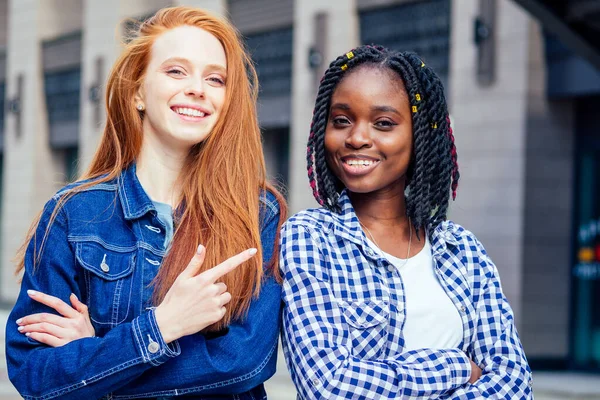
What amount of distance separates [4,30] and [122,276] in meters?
24.1

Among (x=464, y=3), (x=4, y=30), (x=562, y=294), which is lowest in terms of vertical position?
(x=562, y=294)

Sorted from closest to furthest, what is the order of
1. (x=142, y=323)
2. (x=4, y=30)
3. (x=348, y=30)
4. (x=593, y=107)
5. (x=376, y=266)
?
(x=142, y=323), (x=376, y=266), (x=593, y=107), (x=348, y=30), (x=4, y=30)

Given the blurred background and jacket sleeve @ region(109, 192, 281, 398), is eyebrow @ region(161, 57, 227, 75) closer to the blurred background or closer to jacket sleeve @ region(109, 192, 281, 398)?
jacket sleeve @ region(109, 192, 281, 398)

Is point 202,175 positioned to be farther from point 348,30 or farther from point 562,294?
point 348,30

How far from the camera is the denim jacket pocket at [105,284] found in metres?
2.80

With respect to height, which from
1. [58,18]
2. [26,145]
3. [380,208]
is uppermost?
[58,18]

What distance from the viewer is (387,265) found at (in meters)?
2.96

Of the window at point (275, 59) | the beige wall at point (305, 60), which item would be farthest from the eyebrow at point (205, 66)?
the window at point (275, 59)

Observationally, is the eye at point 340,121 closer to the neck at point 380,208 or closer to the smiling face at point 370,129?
the smiling face at point 370,129

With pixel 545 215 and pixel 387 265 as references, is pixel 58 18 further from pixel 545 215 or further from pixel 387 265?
pixel 387 265

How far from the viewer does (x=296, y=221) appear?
9.80 feet

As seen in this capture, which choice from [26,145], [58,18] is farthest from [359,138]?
[58,18]

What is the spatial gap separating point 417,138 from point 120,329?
1064 millimetres

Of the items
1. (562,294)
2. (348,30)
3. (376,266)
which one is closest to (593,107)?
(562,294)
